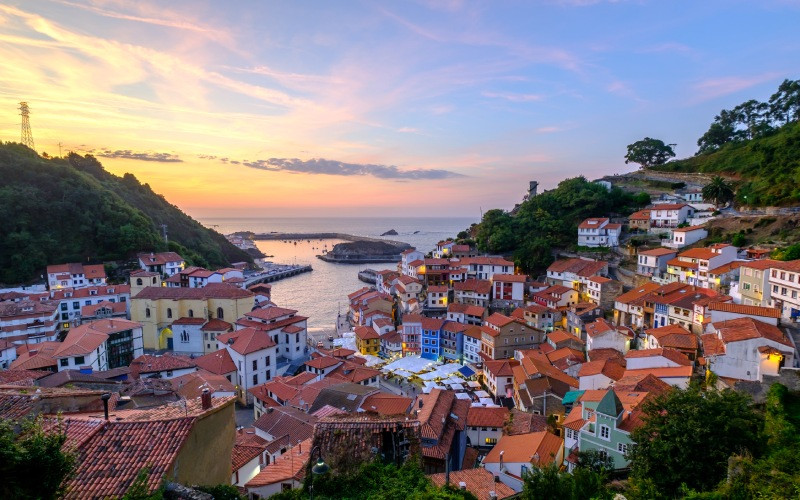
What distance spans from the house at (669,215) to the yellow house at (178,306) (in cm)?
4036

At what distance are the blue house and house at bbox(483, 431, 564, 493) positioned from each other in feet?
54.8

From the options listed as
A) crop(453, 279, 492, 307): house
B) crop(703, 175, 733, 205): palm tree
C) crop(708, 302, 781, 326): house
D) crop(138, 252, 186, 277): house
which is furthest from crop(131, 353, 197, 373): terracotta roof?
crop(703, 175, 733, 205): palm tree

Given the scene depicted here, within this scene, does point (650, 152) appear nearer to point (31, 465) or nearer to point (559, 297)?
point (559, 297)

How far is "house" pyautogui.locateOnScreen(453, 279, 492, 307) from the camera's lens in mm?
38906

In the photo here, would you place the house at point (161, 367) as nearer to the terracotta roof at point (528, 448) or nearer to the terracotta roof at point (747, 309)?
the terracotta roof at point (528, 448)

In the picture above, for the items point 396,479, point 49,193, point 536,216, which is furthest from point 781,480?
point 49,193

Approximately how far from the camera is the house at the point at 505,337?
97.7 ft

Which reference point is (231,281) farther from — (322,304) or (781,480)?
(781,480)

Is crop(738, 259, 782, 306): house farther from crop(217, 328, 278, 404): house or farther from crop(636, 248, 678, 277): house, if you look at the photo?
crop(217, 328, 278, 404): house

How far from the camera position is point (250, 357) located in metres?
25.4

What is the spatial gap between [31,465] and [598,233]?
4585 cm

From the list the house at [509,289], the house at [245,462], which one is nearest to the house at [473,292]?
the house at [509,289]

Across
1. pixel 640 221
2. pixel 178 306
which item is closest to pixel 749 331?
pixel 640 221

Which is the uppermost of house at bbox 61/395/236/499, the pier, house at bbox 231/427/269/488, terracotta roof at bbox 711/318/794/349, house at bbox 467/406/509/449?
house at bbox 61/395/236/499
